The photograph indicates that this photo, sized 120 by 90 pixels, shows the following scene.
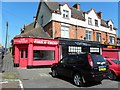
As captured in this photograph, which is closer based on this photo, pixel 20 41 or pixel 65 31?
pixel 20 41

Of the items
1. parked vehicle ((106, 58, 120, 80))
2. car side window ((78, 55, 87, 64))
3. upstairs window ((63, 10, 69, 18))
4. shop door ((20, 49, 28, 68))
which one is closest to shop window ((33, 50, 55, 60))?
shop door ((20, 49, 28, 68))

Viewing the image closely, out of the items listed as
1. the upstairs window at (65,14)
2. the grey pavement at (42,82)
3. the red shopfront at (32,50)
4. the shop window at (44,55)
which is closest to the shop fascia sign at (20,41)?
the red shopfront at (32,50)

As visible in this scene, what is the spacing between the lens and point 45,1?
25.4 m

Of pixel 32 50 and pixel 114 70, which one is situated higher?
pixel 32 50

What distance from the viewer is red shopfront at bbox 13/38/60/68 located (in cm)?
1858

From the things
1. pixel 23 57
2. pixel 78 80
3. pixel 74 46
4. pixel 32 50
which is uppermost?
pixel 74 46

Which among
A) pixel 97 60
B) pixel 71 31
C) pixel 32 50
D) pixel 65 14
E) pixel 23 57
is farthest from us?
pixel 71 31

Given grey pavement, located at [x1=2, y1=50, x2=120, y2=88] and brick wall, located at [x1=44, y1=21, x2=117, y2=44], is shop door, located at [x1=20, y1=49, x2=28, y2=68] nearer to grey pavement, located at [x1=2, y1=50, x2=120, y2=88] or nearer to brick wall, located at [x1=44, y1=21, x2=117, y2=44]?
brick wall, located at [x1=44, y1=21, x2=117, y2=44]

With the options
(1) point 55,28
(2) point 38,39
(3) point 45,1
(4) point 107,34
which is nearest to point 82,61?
(2) point 38,39

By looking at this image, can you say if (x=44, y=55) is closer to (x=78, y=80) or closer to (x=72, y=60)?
(x=72, y=60)

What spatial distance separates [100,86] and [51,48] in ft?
37.2

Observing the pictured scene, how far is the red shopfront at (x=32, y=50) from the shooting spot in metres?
18.6

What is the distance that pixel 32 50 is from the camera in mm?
18734

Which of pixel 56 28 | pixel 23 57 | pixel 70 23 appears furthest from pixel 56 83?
pixel 70 23
